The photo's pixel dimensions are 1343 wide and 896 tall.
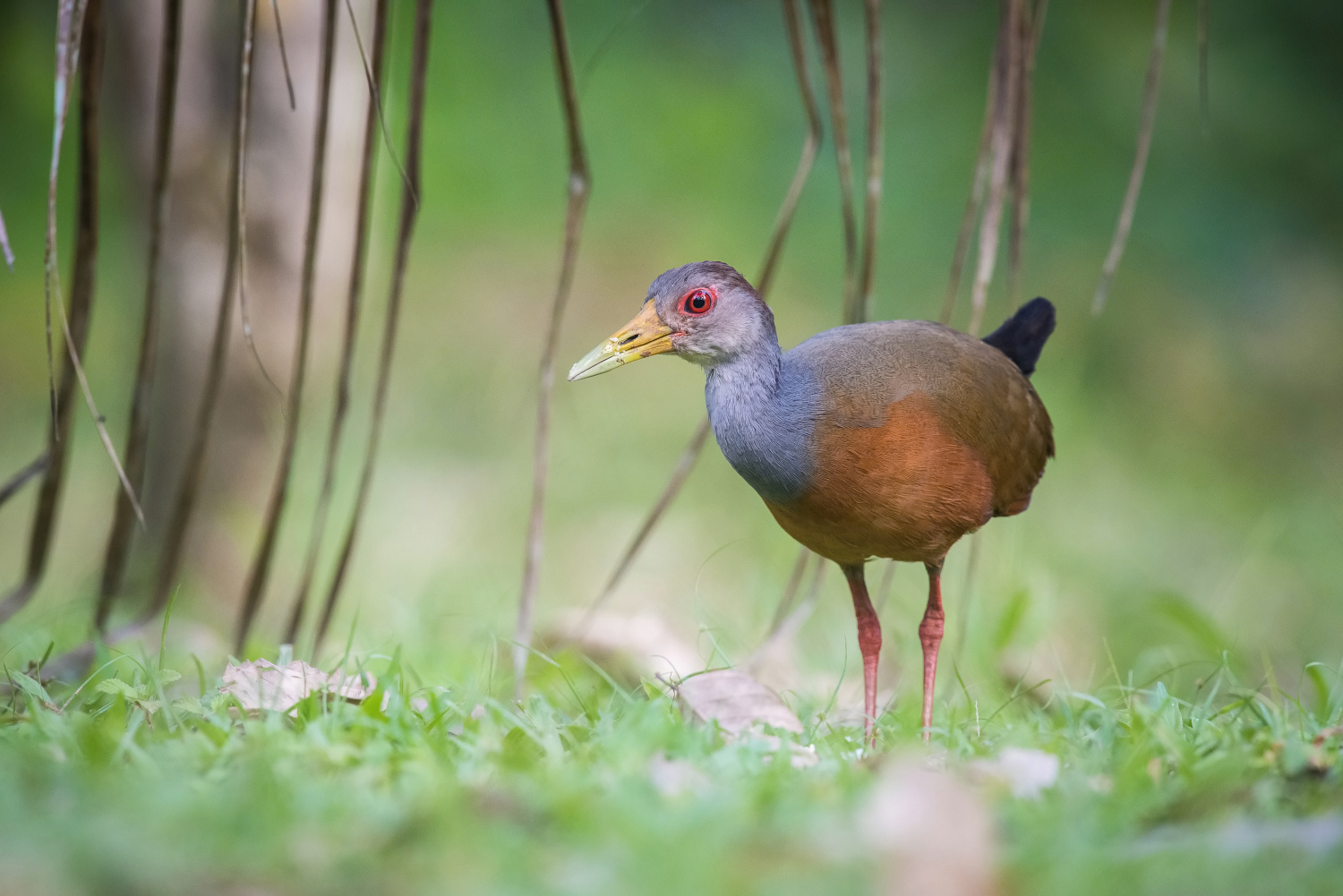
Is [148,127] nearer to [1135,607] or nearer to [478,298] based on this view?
[478,298]

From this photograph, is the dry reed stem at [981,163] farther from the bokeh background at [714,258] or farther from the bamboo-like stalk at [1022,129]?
the bokeh background at [714,258]

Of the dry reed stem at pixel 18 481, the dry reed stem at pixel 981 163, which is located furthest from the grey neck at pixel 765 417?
the dry reed stem at pixel 18 481

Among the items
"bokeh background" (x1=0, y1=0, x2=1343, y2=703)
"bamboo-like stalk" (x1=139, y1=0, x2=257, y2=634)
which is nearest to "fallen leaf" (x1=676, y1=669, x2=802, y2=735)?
"bamboo-like stalk" (x1=139, y1=0, x2=257, y2=634)

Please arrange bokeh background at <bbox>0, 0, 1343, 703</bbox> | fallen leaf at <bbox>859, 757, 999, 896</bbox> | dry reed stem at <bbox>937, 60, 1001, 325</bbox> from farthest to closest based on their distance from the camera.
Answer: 1. bokeh background at <bbox>0, 0, 1343, 703</bbox>
2. dry reed stem at <bbox>937, 60, 1001, 325</bbox>
3. fallen leaf at <bbox>859, 757, 999, 896</bbox>

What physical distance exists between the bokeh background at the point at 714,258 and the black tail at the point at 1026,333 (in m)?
1.76

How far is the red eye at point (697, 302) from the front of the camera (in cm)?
300

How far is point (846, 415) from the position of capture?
9.52ft

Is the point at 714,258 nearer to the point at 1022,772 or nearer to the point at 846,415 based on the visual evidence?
the point at 846,415

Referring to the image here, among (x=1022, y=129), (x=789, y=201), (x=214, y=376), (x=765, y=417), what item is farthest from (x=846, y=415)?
(x=214, y=376)

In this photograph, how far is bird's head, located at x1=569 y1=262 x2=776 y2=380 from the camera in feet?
9.83

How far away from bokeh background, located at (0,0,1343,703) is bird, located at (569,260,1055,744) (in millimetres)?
2189

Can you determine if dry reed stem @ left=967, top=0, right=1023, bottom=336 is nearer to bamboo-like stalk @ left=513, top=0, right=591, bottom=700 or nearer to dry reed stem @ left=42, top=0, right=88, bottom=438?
bamboo-like stalk @ left=513, top=0, right=591, bottom=700

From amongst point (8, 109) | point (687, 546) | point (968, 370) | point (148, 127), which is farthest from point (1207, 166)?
point (8, 109)

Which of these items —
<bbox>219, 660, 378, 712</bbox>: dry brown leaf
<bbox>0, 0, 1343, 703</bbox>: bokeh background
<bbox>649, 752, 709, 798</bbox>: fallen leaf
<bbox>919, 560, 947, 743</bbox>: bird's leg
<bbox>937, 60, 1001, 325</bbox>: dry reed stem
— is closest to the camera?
Answer: <bbox>649, 752, 709, 798</bbox>: fallen leaf
